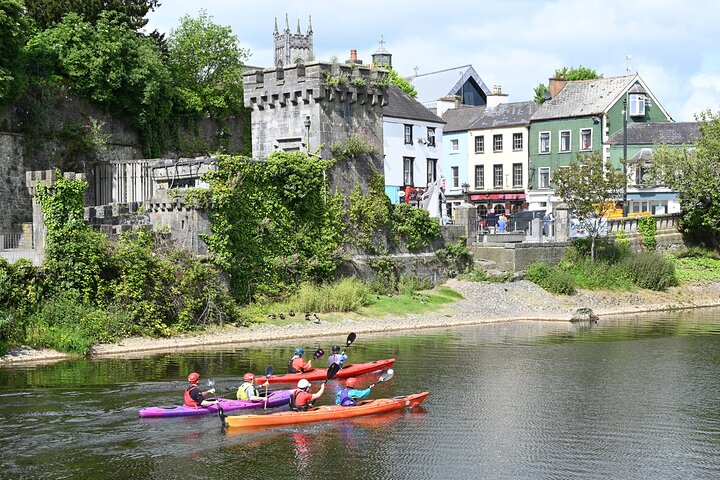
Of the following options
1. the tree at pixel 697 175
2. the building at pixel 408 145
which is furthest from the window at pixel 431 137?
the tree at pixel 697 175

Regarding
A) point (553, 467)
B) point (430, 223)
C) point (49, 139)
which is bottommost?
point (553, 467)

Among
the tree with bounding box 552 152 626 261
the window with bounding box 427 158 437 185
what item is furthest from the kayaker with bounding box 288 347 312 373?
the window with bounding box 427 158 437 185

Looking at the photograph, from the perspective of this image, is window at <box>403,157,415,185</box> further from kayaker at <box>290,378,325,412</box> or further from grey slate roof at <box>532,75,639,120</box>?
kayaker at <box>290,378,325,412</box>

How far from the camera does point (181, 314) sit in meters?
33.6

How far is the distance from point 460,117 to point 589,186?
2943 centimetres

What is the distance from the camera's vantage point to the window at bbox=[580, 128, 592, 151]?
65062mm

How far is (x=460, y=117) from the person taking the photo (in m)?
73.3

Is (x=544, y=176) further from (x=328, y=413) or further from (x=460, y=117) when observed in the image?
(x=328, y=413)

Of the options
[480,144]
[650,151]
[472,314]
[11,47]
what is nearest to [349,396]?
[472,314]

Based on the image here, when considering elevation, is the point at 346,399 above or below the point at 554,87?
below

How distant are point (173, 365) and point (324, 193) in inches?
516

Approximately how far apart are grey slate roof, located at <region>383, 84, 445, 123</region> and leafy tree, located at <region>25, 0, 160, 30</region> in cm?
1650

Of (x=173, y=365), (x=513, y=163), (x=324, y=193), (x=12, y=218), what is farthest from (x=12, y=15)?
(x=513, y=163)

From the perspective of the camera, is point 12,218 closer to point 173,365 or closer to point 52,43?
point 52,43
